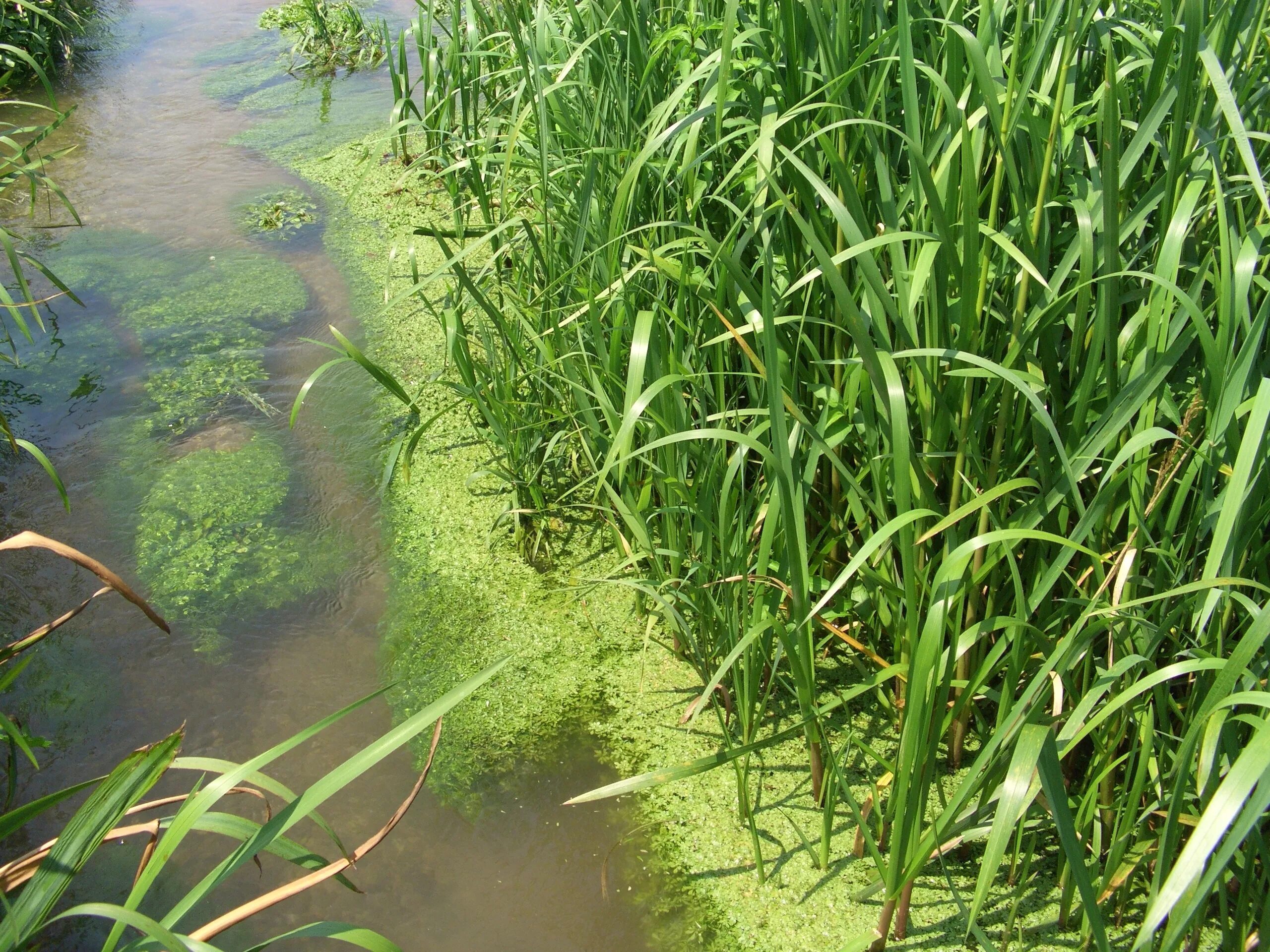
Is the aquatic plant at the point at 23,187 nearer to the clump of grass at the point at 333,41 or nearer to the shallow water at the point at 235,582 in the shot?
the shallow water at the point at 235,582

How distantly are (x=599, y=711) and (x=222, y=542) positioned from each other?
0.93 meters

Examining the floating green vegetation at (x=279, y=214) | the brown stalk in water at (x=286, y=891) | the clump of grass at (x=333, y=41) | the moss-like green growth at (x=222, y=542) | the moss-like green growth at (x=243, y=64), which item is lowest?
the moss-like green growth at (x=222, y=542)

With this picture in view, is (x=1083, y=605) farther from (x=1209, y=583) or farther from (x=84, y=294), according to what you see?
(x=84, y=294)

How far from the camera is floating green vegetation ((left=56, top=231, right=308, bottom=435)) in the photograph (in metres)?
2.58

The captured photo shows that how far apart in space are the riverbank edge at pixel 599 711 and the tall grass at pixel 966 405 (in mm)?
59

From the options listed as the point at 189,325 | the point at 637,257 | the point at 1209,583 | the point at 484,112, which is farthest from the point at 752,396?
the point at 189,325

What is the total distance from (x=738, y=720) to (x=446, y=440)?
3.56 feet

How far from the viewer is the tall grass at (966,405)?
1.10m

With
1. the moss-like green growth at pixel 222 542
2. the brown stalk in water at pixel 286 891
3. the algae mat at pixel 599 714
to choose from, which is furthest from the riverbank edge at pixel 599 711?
the brown stalk in water at pixel 286 891

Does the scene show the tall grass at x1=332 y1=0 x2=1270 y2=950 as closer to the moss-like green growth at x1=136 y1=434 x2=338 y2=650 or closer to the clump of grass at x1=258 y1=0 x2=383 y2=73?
the moss-like green growth at x1=136 y1=434 x2=338 y2=650

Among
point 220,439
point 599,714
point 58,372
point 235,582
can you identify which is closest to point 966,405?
point 599,714

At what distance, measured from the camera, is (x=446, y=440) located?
7.94ft

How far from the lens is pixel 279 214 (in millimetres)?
3379

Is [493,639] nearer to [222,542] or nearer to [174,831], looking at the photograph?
[222,542]
